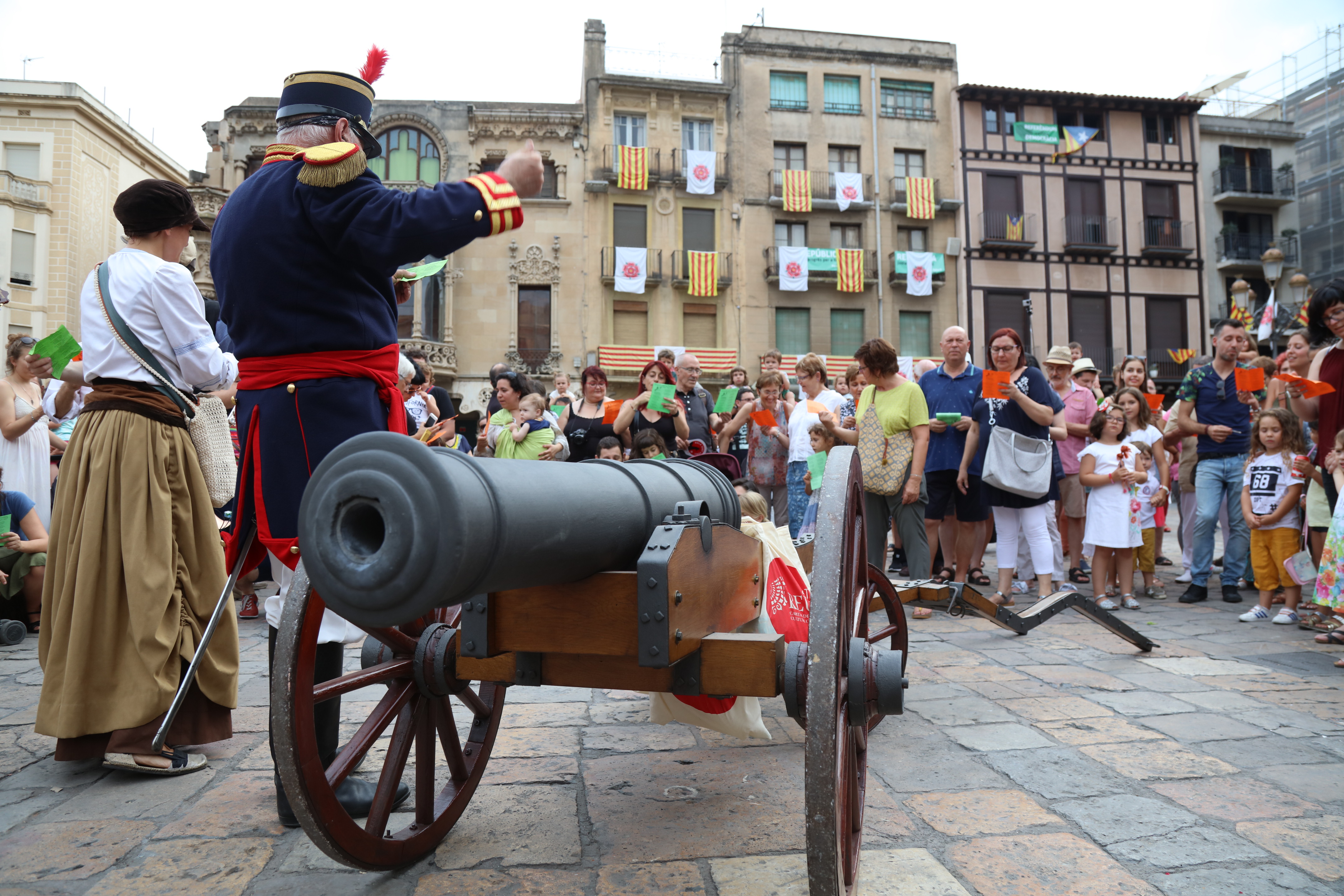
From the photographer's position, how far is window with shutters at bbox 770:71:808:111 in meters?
28.1

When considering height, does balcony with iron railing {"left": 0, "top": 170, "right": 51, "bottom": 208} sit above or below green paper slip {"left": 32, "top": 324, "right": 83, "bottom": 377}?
above

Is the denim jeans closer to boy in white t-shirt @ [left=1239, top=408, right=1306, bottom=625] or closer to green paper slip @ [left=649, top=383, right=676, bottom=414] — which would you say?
boy in white t-shirt @ [left=1239, top=408, right=1306, bottom=625]

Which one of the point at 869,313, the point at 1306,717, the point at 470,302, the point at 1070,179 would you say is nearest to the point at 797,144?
the point at 869,313

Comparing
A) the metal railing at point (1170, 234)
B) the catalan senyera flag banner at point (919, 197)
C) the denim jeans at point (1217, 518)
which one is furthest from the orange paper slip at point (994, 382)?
the metal railing at point (1170, 234)

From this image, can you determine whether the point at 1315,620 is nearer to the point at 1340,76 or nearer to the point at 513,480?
the point at 513,480

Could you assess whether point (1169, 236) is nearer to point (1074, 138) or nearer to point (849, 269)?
point (1074, 138)

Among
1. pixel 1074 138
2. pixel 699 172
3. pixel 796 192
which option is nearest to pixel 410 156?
pixel 699 172

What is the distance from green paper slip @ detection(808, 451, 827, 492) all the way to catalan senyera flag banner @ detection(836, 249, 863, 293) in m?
20.8

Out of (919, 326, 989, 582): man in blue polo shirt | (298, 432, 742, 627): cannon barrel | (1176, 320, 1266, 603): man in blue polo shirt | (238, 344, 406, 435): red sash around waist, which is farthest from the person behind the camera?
(1176, 320, 1266, 603): man in blue polo shirt

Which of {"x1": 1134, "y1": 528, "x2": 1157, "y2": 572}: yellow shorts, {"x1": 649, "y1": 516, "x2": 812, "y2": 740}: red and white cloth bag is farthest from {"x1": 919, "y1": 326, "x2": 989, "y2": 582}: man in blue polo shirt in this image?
{"x1": 649, "y1": 516, "x2": 812, "y2": 740}: red and white cloth bag

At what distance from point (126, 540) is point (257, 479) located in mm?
786

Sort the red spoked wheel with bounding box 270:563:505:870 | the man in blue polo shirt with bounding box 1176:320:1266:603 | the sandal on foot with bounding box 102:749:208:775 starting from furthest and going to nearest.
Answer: the man in blue polo shirt with bounding box 1176:320:1266:603 → the sandal on foot with bounding box 102:749:208:775 → the red spoked wheel with bounding box 270:563:505:870

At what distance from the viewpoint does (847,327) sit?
27.9 metres

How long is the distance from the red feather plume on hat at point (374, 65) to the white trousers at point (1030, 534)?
4776 millimetres
